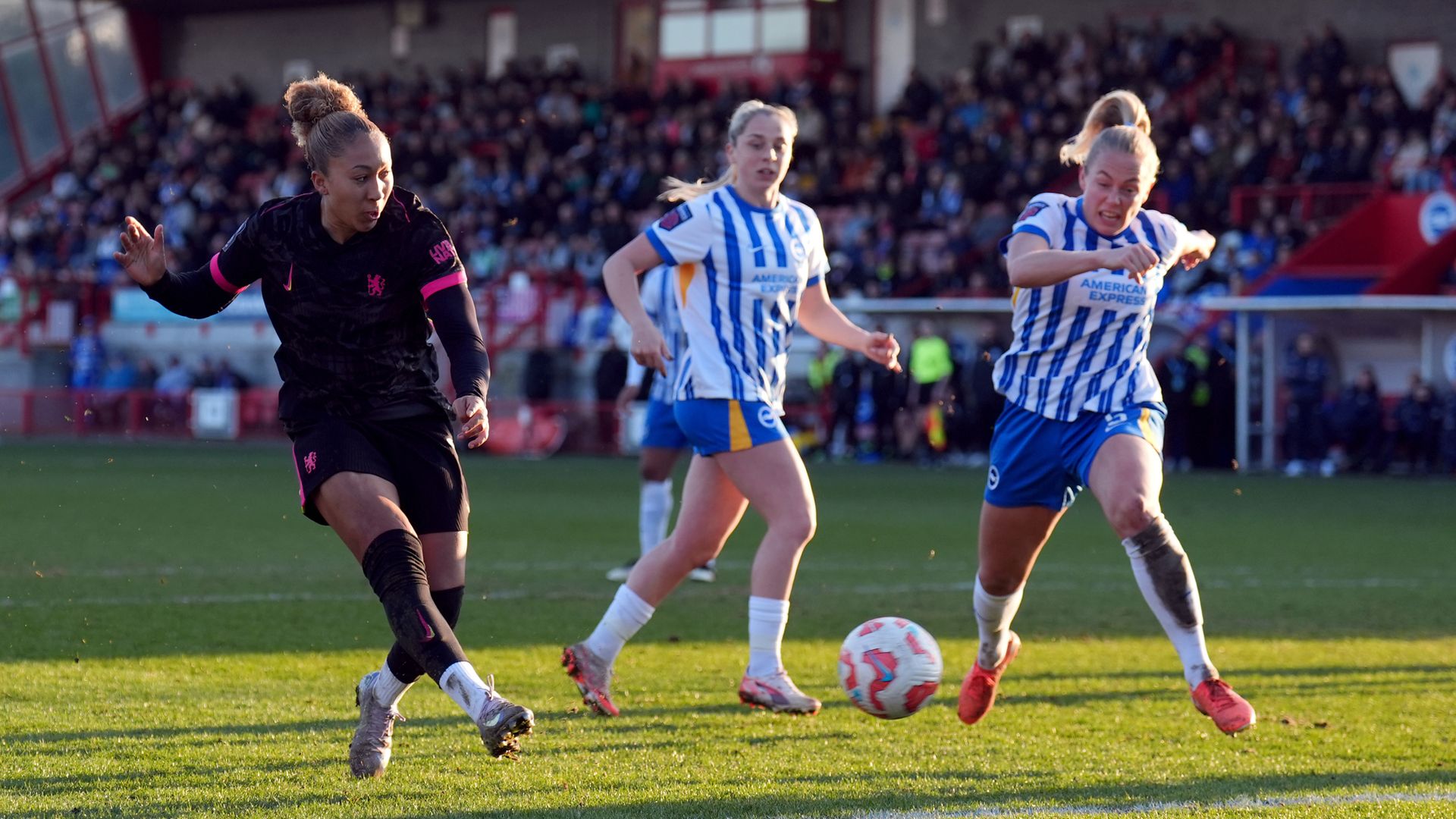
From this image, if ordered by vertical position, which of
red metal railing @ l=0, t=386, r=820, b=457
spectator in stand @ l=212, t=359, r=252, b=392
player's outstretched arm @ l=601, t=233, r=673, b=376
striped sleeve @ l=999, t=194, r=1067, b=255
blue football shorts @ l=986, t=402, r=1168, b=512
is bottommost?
red metal railing @ l=0, t=386, r=820, b=457

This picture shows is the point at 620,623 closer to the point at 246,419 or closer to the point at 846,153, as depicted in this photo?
the point at 246,419

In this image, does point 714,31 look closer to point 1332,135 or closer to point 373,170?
point 1332,135

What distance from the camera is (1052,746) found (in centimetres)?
507

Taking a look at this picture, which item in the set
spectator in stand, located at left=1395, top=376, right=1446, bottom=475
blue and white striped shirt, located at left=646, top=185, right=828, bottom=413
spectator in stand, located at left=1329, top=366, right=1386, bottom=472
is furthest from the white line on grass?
spectator in stand, located at left=1329, top=366, right=1386, bottom=472

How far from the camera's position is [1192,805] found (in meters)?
4.22

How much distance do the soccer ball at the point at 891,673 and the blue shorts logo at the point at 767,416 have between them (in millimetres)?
762

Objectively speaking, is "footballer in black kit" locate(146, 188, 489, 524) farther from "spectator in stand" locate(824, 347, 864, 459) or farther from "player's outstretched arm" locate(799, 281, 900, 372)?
"spectator in stand" locate(824, 347, 864, 459)

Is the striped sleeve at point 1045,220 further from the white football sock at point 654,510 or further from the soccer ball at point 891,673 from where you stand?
the white football sock at point 654,510

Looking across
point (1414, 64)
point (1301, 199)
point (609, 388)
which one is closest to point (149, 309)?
point (609, 388)

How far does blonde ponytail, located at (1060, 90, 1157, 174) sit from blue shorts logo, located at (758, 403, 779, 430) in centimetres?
127

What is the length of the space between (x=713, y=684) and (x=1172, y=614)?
70.8 inches

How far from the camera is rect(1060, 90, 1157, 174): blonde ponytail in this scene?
17.2 ft

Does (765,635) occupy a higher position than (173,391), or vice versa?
(765,635)

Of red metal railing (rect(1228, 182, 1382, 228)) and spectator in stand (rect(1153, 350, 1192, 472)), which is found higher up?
red metal railing (rect(1228, 182, 1382, 228))
